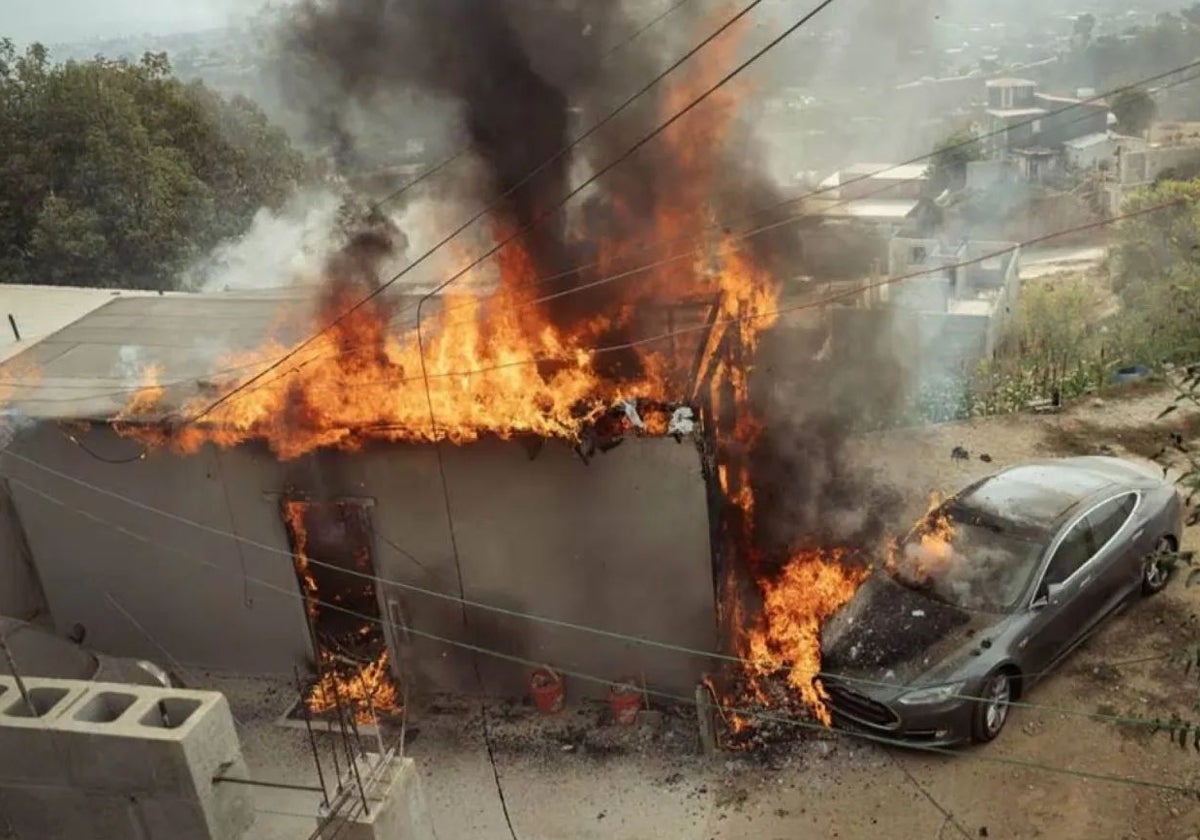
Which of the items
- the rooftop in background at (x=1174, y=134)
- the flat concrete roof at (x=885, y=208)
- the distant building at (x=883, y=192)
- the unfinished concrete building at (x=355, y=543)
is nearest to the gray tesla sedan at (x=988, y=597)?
the unfinished concrete building at (x=355, y=543)

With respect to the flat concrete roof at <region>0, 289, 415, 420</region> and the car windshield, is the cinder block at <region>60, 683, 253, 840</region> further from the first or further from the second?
the car windshield

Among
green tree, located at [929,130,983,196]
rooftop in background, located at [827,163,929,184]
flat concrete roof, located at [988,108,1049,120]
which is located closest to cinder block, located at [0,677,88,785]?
rooftop in background, located at [827,163,929,184]

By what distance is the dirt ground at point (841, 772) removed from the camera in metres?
7.69

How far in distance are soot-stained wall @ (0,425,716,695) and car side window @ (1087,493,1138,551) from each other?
355 cm

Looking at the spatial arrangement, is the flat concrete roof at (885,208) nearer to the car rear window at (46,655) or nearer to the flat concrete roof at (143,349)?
the flat concrete roof at (143,349)

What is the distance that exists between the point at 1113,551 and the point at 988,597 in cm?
149

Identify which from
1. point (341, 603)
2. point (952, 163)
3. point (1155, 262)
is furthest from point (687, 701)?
point (952, 163)

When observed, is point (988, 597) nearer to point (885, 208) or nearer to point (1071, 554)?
point (1071, 554)

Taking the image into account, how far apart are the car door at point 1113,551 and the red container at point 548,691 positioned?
193 inches

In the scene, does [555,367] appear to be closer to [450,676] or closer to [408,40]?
[450,676]

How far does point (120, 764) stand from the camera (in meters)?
5.32

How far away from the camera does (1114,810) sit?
24.9 feet

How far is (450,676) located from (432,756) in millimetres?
917

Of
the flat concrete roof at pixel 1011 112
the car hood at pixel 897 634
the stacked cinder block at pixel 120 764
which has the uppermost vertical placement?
the flat concrete roof at pixel 1011 112
